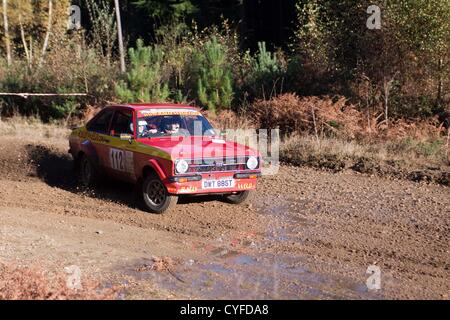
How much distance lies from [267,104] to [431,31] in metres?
4.52

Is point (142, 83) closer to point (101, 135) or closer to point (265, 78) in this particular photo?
point (265, 78)

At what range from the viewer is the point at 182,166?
9.08m

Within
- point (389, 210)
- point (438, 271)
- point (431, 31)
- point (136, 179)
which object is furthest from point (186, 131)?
point (431, 31)

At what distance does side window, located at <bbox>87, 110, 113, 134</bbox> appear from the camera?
36.2ft

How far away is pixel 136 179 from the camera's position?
392 inches

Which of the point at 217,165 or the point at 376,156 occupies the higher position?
the point at 217,165

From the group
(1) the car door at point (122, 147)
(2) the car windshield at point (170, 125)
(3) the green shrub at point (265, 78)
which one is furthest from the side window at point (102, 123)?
(3) the green shrub at point (265, 78)

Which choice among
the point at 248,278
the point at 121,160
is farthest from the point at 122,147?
the point at 248,278

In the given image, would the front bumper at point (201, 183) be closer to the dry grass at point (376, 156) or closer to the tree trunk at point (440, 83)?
the dry grass at point (376, 156)

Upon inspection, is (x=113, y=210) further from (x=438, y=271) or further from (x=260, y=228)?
(x=438, y=271)

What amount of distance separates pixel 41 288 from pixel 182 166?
3.54 m

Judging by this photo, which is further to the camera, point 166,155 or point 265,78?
point 265,78

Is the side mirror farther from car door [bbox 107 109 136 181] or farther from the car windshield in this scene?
the car windshield

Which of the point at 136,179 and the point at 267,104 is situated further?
the point at 267,104
